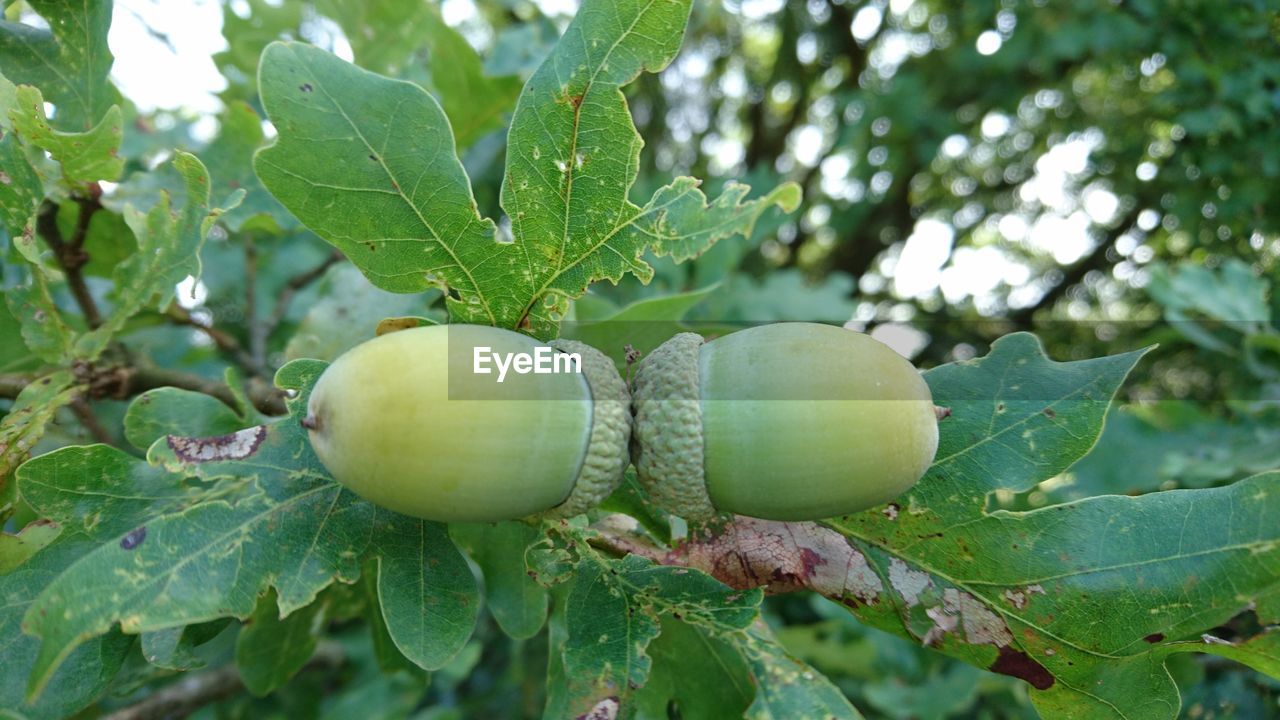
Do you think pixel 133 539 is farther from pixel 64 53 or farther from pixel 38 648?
pixel 64 53

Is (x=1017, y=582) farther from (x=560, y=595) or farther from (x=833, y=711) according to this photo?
(x=560, y=595)

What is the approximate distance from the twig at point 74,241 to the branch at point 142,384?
6.9 inches

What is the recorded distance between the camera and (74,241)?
1.65m

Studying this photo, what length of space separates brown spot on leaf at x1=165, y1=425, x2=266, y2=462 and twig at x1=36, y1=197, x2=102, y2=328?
2.45 feet

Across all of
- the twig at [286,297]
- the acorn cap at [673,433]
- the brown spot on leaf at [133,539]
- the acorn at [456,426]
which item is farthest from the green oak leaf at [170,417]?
the twig at [286,297]

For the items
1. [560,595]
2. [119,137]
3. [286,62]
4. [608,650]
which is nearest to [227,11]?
[119,137]

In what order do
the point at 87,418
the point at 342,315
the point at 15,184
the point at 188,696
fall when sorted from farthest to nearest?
the point at 188,696 → the point at 342,315 → the point at 87,418 → the point at 15,184

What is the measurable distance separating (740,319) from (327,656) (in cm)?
184

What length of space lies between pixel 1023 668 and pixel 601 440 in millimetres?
701

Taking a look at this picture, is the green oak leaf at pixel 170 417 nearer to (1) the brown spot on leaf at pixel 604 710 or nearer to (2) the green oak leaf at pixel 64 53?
(2) the green oak leaf at pixel 64 53

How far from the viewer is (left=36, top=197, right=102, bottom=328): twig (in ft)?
5.25

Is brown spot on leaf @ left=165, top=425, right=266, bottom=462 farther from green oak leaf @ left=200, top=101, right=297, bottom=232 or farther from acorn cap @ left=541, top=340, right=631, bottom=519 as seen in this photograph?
green oak leaf @ left=200, top=101, right=297, bottom=232

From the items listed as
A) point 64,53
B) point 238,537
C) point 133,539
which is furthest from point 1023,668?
point 64,53

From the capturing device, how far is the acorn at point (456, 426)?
0.96 meters
